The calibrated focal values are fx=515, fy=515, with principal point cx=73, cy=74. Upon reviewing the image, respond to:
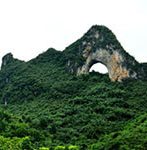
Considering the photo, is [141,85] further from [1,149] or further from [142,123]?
[1,149]

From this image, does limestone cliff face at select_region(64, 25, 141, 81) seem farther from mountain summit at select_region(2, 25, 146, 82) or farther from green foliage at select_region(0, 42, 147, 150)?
green foliage at select_region(0, 42, 147, 150)

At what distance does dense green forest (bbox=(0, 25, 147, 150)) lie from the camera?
38.9 metres

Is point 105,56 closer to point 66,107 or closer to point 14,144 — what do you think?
point 66,107

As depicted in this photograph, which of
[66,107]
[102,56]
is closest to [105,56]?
[102,56]

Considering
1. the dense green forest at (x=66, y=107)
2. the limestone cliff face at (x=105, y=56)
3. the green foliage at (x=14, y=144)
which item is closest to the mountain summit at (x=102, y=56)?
the limestone cliff face at (x=105, y=56)

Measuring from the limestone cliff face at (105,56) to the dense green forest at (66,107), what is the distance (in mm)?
1115

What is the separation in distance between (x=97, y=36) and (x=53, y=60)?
434 inches

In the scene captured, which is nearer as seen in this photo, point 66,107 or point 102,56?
point 66,107

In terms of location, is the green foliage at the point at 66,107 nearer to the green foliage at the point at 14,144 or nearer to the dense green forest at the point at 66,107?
the dense green forest at the point at 66,107

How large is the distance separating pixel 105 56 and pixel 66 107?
11.2m

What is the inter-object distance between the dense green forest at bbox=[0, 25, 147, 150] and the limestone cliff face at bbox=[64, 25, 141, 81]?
1.12m

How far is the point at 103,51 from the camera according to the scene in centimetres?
6444

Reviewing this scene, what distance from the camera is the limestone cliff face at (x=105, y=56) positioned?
206ft

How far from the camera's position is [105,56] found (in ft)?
210
